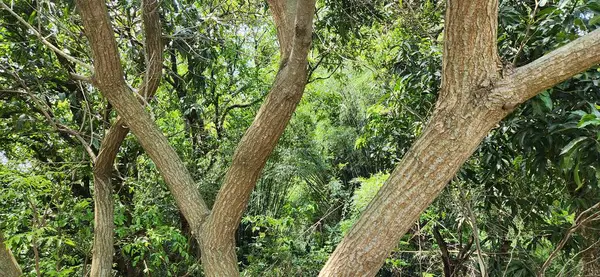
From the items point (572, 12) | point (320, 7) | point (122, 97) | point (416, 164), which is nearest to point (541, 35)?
point (572, 12)

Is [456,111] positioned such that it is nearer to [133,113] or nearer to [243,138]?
[243,138]

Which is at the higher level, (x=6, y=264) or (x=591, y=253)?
(x=6, y=264)

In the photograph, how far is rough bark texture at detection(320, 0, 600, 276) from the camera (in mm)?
1117

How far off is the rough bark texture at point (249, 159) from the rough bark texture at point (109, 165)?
837 mm

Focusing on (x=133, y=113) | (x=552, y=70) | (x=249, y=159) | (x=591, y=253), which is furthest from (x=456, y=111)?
(x=591, y=253)

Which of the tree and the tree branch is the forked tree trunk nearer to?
the tree

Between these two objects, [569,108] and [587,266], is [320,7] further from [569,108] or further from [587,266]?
[587,266]

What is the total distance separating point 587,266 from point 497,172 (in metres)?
0.64

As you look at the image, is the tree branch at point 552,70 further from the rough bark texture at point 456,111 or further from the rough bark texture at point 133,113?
the rough bark texture at point 133,113

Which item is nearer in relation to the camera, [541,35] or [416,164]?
[416,164]

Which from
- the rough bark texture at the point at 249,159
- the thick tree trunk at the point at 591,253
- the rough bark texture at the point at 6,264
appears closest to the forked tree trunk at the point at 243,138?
the rough bark texture at the point at 249,159

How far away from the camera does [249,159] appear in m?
1.61

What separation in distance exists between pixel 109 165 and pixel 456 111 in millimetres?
1965

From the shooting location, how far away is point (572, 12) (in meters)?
1.54
